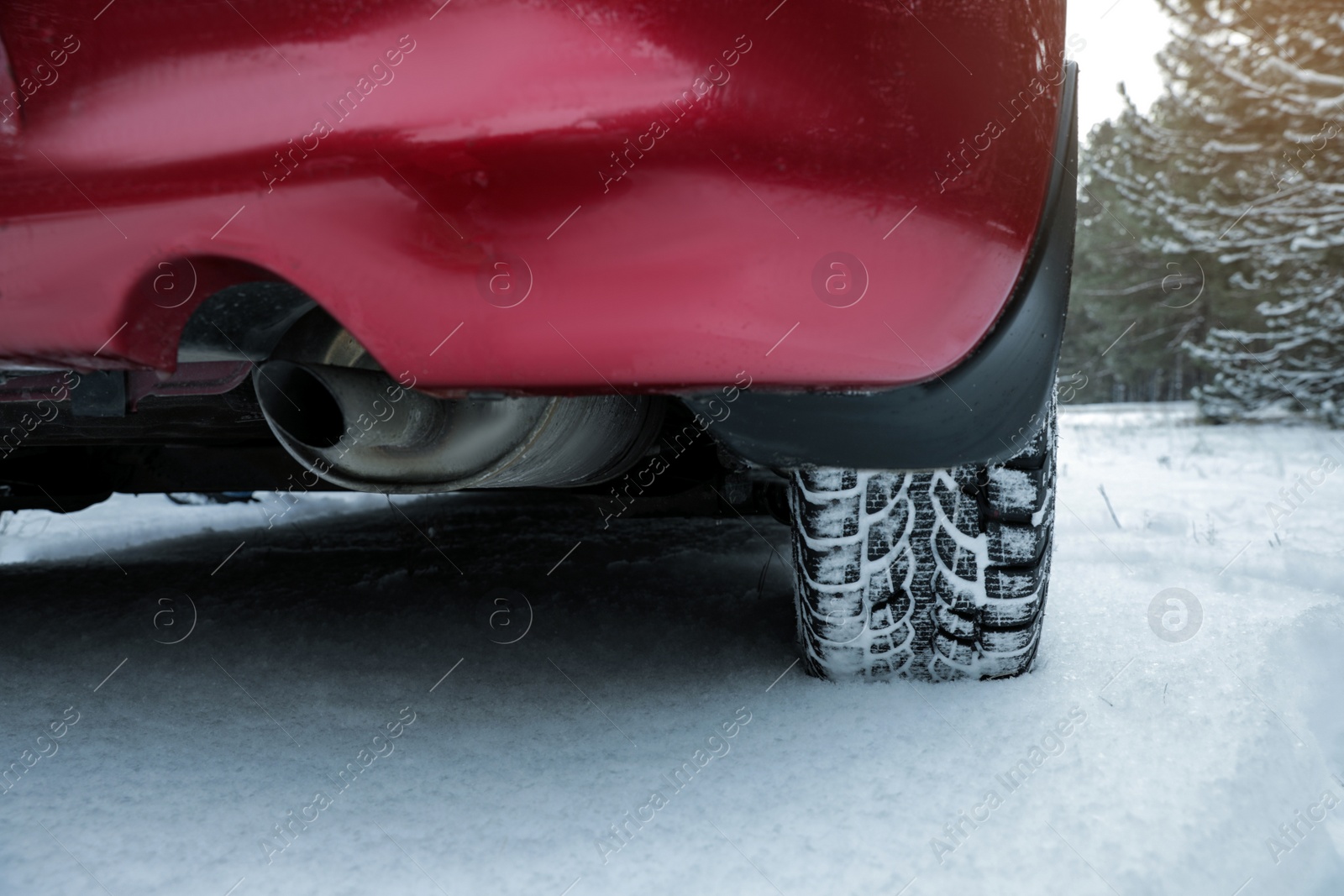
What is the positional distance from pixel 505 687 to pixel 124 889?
56cm

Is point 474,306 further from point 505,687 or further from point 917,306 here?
point 505,687

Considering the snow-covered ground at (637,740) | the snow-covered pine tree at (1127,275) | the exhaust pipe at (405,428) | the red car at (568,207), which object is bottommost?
the snow-covered pine tree at (1127,275)

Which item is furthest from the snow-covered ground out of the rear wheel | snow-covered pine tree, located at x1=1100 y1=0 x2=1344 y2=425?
snow-covered pine tree, located at x1=1100 y1=0 x2=1344 y2=425

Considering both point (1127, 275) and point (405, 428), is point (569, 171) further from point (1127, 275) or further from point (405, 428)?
point (1127, 275)

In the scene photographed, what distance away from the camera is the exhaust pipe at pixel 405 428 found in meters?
0.83

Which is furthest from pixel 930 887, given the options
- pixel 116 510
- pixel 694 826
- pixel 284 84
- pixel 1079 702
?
pixel 116 510

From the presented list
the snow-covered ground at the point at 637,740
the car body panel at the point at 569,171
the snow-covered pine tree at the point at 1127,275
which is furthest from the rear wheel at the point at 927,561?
the snow-covered pine tree at the point at 1127,275

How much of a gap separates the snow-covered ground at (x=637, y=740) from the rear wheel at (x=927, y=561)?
7 cm

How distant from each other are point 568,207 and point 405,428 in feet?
1.08

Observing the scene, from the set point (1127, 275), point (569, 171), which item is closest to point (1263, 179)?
point (1127, 275)

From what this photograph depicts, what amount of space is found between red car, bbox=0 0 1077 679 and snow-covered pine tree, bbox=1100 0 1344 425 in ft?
23.8

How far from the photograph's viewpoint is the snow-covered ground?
827mm

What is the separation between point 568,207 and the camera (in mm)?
653

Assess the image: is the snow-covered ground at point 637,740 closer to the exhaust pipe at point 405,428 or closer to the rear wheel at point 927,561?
the rear wheel at point 927,561
